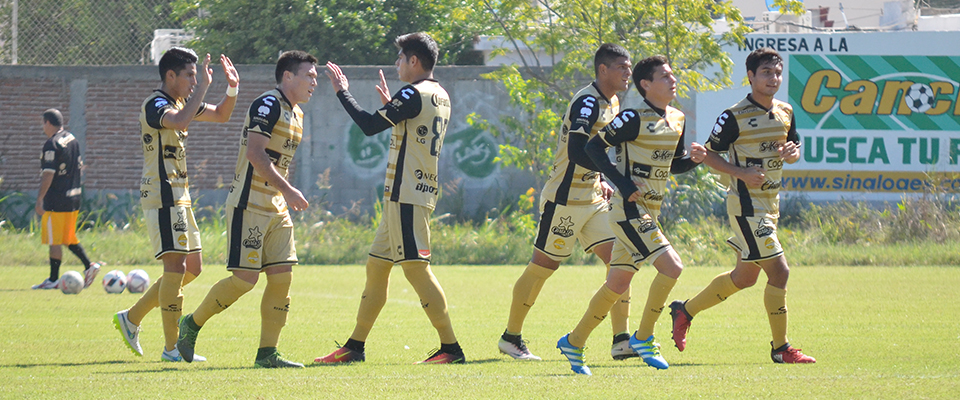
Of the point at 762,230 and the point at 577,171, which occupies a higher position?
the point at 577,171

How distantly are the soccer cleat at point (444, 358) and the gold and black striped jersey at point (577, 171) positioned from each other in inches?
49.8

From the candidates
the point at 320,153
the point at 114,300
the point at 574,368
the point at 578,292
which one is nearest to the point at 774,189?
the point at 574,368

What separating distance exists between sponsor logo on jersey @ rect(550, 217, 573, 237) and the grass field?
0.88 m

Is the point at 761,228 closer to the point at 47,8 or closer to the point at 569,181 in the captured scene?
the point at 569,181

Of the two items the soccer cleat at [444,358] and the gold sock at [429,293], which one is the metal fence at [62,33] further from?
the soccer cleat at [444,358]

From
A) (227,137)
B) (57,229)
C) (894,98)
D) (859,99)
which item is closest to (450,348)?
(57,229)

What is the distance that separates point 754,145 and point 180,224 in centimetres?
396

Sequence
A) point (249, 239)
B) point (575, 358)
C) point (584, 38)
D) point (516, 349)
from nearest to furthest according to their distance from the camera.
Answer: point (575, 358)
point (249, 239)
point (516, 349)
point (584, 38)

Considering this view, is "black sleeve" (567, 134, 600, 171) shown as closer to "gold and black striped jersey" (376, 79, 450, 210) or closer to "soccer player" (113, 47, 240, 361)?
"gold and black striped jersey" (376, 79, 450, 210)

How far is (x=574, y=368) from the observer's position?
587cm

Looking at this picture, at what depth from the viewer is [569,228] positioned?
6574 mm

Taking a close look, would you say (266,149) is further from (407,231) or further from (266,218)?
(407,231)

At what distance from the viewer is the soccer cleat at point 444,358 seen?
6281mm

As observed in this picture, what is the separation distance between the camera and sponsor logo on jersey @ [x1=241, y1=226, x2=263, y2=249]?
6145 millimetres
